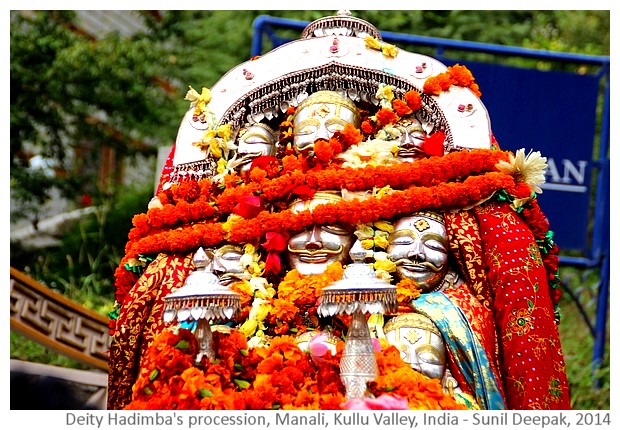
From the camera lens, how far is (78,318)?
7410mm

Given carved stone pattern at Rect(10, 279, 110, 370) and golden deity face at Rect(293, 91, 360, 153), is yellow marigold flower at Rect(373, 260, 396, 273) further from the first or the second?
carved stone pattern at Rect(10, 279, 110, 370)

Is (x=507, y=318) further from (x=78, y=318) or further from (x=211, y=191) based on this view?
(x=78, y=318)

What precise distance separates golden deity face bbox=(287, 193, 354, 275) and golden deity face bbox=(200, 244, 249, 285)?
0.86 ft

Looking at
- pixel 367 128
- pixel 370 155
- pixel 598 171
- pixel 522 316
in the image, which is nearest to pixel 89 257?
pixel 598 171

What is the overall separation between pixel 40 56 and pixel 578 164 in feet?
19.3

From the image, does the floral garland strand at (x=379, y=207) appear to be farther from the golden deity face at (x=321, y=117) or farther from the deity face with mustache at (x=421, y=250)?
the golden deity face at (x=321, y=117)

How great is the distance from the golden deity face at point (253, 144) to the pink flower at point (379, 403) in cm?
178

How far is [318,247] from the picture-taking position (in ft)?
15.9

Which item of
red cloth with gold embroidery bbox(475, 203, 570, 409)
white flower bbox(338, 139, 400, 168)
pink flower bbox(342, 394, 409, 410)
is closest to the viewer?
pink flower bbox(342, 394, 409, 410)

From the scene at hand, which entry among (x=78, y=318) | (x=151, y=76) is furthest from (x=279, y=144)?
(x=151, y=76)

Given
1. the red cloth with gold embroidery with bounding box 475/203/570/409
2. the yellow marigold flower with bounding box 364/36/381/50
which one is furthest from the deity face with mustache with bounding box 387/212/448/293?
the yellow marigold flower with bounding box 364/36/381/50

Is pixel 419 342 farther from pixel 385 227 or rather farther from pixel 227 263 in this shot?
pixel 227 263

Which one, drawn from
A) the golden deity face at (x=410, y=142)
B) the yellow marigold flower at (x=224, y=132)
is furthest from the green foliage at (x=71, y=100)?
the golden deity face at (x=410, y=142)

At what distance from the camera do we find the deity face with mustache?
15.6 feet
